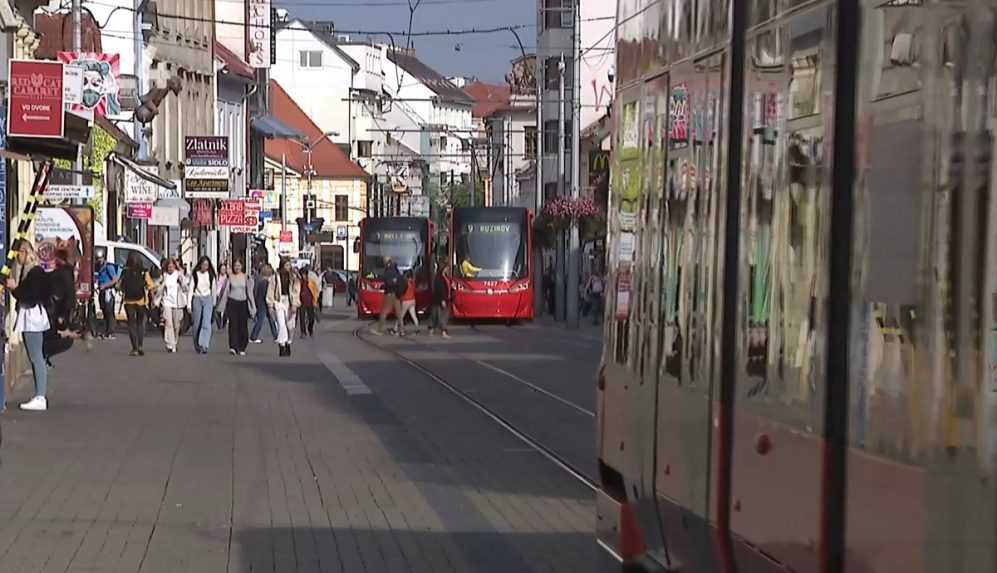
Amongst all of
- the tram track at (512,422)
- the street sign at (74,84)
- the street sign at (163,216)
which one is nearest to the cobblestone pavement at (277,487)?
the tram track at (512,422)

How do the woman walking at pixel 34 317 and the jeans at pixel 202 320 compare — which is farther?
the jeans at pixel 202 320

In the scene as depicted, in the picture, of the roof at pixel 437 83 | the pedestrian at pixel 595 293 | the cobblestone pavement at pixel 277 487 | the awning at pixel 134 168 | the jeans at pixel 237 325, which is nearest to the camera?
the cobblestone pavement at pixel 277 487

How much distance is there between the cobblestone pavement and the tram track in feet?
0.48

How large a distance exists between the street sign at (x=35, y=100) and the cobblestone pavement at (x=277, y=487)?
9.48 feet

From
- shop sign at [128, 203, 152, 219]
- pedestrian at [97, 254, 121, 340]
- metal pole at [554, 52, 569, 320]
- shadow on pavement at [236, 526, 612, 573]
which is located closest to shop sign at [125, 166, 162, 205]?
shop sign at [128, 203, 152, 219]

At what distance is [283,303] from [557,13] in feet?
158

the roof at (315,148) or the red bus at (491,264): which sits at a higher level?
the roof at (315,148)

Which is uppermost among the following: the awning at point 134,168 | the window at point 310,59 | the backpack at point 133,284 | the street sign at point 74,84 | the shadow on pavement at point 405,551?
the window at point 310,59

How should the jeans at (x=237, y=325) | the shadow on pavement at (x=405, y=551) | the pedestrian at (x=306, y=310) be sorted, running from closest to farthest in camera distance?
the shadow on pavement at (x=405, y=551) < the jeans at (x=237, y=325) < the pedestrian at (x=306, y=310)

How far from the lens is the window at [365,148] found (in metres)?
140

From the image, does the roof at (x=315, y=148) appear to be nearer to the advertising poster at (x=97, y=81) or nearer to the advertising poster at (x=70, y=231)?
the advertising poster at (x=97, y=81)

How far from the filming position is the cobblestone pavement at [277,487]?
1005 cm

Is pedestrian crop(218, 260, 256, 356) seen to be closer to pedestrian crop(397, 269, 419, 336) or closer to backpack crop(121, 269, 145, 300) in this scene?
backpack crop(121, 269, 145, 300)

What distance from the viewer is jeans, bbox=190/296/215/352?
32.7 metres
